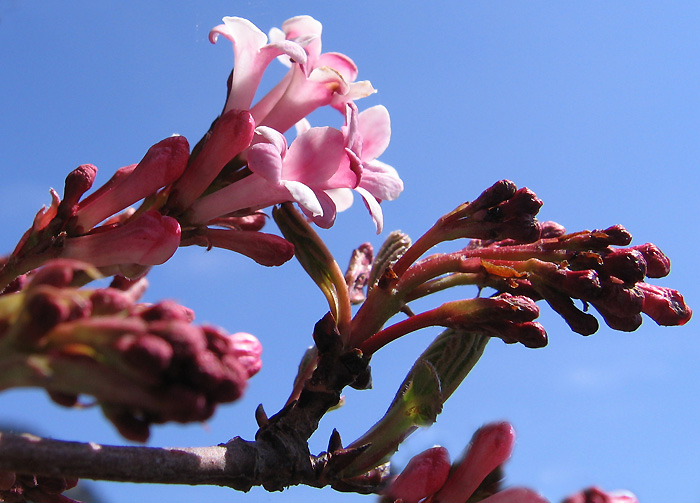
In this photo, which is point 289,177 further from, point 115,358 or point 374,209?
point 115,358

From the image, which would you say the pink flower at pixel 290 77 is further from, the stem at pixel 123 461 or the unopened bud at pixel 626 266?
the stem at pixel 123 461

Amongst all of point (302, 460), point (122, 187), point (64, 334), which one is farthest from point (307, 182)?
point (64, 334)

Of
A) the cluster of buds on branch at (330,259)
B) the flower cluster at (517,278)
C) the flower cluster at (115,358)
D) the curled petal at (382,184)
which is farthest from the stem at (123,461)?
the curled petal at (382,184)

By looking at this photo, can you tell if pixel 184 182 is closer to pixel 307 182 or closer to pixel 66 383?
pixel 307 182

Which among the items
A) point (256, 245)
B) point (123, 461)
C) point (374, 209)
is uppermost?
point (374, 209)

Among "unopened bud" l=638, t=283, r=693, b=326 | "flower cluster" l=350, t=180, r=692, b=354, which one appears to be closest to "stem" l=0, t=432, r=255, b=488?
"flower cluster" l=350, t=180, r=692, b=354

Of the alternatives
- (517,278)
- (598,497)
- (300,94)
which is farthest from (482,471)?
(300,94)
